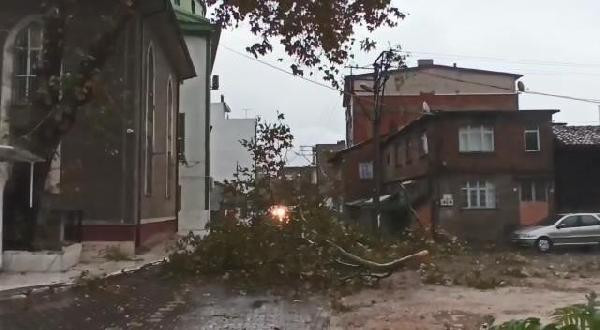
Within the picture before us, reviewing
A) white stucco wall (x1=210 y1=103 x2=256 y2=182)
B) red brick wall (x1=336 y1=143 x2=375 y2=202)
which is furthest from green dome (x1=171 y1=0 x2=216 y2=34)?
white stucco wall (x1=210 y1=103 x2=256 y2=182)

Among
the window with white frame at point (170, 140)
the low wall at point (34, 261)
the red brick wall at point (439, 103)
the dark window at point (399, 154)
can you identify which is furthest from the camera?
the red brick wall at point (439, 103)

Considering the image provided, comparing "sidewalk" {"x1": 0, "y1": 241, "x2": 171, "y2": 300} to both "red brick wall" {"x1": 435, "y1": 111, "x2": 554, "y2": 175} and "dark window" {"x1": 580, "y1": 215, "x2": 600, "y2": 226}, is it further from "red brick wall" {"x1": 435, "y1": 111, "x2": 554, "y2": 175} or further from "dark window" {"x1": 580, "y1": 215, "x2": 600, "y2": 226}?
"red brick wall" {"x1": 435, "y1": 111, "x2": 554, "y2": 175}

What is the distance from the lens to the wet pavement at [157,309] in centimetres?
870

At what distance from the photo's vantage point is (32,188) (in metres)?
13.7

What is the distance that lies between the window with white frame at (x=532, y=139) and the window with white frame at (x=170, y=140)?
1518cm

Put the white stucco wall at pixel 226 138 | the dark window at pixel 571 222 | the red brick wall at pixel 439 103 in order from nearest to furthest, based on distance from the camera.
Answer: the dark window at pixel 571 222 < the red brick wall at pixel 439 103 < the white stucco wall at pixel 226 138

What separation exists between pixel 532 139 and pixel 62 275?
76.8 ft

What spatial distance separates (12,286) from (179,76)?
16.4 metres

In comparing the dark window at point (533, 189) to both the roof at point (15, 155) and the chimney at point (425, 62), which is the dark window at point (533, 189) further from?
the roof at point (15, 155)

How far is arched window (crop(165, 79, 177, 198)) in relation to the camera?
23.6 m

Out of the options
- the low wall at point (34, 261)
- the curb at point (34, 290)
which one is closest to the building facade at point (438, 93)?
the low wall at point (34, 261)

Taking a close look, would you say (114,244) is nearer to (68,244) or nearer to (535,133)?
(68,244)

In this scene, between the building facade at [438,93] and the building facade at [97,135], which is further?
the building facade at [438,93]

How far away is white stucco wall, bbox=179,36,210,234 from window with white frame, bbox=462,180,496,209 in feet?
36.6
